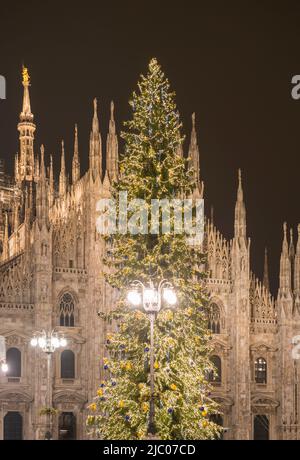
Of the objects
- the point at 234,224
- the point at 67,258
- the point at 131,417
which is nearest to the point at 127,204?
the point at 131,417

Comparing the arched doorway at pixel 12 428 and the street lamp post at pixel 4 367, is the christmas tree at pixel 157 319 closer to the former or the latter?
the street lamp post at pixel 4 367

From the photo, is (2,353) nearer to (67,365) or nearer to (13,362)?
(13,362)

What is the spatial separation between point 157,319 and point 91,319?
88.2 ft

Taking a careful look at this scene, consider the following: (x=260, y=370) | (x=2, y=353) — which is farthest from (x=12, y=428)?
(x=260, y=370)

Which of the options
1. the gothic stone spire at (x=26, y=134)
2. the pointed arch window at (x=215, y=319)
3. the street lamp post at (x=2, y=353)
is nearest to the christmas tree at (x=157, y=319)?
the street lamp post at (x=2, y=353)

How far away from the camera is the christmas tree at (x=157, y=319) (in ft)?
140

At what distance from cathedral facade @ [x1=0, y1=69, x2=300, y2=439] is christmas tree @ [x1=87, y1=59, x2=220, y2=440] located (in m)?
22.8

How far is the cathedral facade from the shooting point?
6794 centimetres

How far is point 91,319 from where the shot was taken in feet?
229

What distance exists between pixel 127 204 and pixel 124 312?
4837 mm

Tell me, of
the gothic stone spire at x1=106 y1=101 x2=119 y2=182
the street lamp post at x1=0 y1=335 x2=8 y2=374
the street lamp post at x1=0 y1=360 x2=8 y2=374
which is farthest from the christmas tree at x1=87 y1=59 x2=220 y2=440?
the gothic stone spire at x1=106 y1=101 x2=119 y2=182

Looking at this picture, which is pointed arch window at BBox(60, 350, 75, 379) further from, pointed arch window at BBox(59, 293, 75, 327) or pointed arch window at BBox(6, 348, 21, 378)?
pointed arch window at BBox(6, 348, 21, 378)

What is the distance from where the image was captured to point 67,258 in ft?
233

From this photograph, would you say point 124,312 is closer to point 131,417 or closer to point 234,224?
point 131,417
